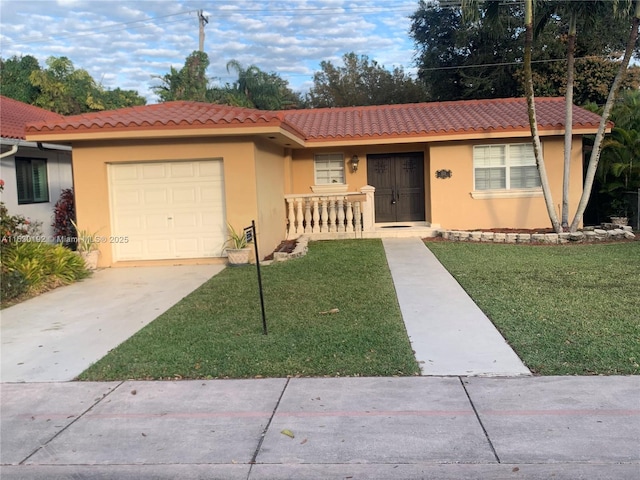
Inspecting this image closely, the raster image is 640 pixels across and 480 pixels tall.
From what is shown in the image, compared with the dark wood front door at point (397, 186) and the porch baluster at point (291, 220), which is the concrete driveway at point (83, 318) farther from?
the dark wood front door at point (397, 186)

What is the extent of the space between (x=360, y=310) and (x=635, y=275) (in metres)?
4.87

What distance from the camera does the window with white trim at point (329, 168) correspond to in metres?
17.5

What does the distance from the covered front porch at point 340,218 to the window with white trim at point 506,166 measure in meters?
2.05

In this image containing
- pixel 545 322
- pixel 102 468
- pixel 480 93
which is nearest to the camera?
pixel 102 468

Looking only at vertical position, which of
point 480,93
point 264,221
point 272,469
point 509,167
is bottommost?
point 272,469

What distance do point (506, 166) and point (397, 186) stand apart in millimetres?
3158

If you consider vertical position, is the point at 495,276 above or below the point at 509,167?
below

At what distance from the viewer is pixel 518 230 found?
15.8 meters

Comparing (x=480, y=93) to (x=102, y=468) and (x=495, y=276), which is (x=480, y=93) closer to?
(x=495, y=276)

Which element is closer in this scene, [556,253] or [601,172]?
[556,253]

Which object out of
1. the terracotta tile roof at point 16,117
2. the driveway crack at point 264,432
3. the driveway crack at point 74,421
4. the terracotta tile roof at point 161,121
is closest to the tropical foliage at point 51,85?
the terracotta tile roof at point 16,117

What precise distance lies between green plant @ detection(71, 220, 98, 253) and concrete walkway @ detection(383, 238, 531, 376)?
6.42 meters

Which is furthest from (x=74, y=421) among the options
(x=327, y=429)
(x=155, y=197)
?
(x=155, y=197)

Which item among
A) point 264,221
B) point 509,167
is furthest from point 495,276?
point 509,167
